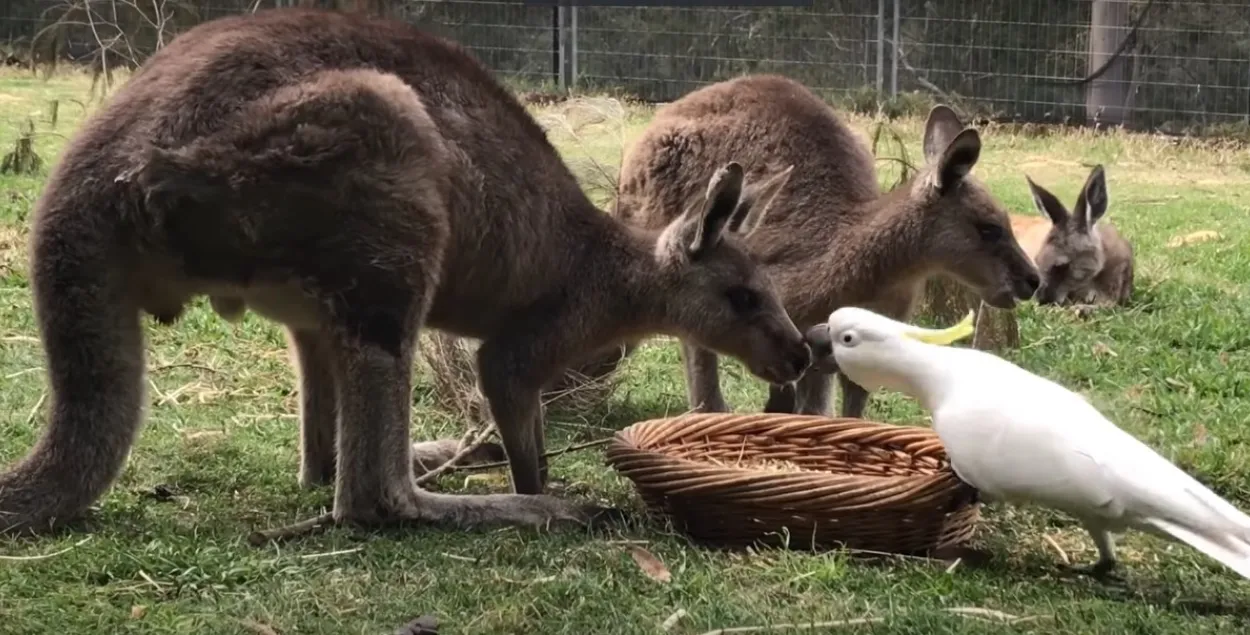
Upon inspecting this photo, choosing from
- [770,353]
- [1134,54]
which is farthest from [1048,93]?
[770,353]

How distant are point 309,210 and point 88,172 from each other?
0.51 m

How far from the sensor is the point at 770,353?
431cm

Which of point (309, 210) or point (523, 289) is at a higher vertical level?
A: point (309, 210)

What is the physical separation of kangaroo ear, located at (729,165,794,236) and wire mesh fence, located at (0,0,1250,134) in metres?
7.81

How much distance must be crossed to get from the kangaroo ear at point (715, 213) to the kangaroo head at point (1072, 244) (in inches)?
137

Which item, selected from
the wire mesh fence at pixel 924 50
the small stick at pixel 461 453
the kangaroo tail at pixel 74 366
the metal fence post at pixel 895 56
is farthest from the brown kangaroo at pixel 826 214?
the metal fence post at pixel 895 56

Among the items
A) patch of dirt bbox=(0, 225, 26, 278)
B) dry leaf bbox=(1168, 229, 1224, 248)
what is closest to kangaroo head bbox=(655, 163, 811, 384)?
patch of dirt bbox=(0, 225, 26, 278)

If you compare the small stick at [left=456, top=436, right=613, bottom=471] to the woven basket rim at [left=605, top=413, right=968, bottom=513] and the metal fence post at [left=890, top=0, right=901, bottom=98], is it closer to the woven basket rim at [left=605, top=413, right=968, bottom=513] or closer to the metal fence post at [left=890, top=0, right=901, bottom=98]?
the woven basket rim at [left=605, top=413, right=968, bottom=513]

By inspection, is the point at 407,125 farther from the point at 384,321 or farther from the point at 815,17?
the point at 815,17

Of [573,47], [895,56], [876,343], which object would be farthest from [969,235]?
[895,56]

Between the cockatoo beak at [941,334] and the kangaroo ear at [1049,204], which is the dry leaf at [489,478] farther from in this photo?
the kangaroo ear at [1049,204]

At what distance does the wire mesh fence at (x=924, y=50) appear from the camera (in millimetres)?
Answer: 12656

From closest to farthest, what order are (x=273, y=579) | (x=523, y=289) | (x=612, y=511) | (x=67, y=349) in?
(x=273, y=579)
(x=67, y=349)
(x=612, y=511)
(x=523, y=289)

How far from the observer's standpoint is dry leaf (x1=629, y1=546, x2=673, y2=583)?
3.27m
